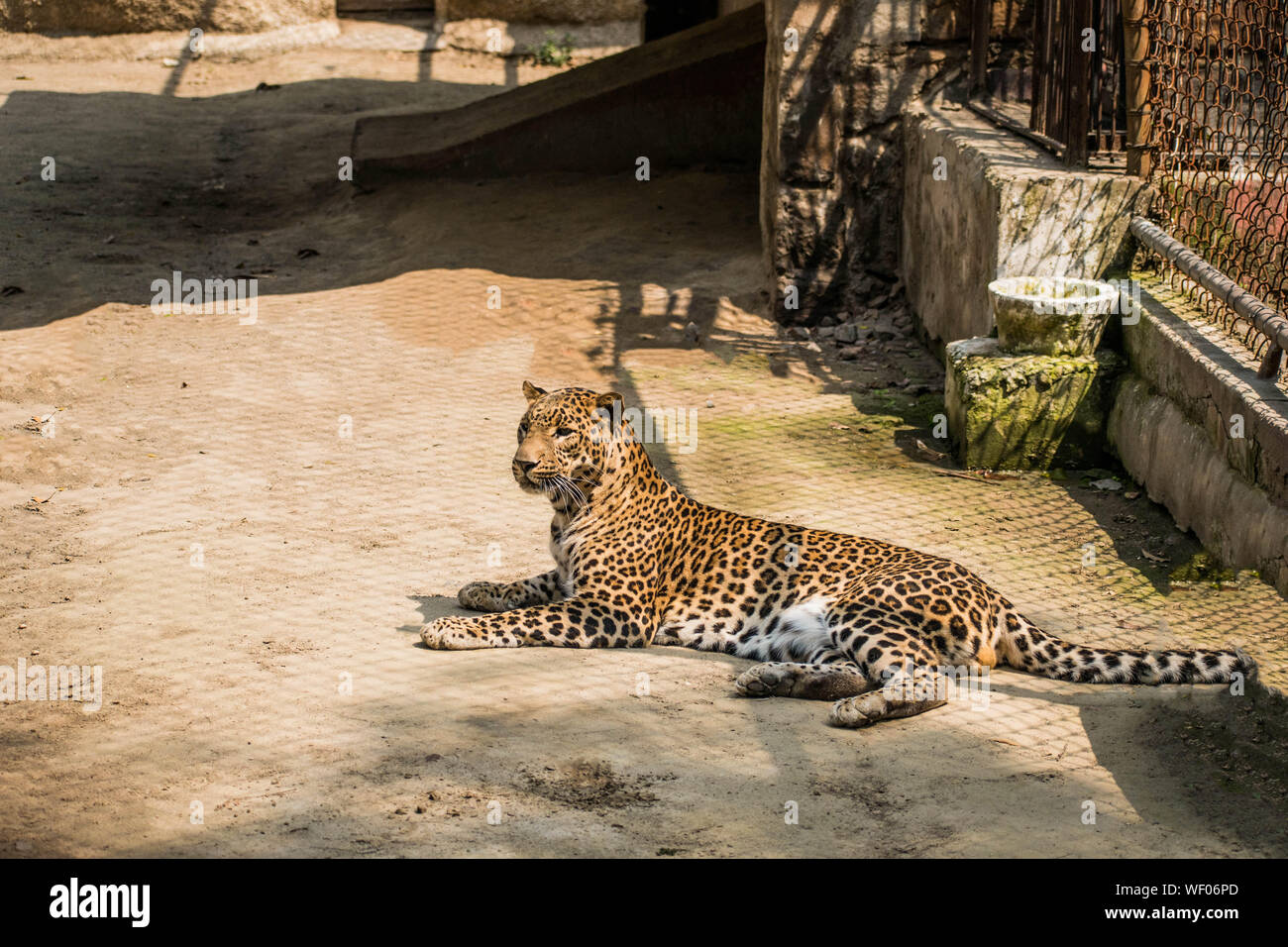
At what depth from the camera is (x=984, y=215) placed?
9.23m

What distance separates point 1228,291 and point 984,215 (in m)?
2.46

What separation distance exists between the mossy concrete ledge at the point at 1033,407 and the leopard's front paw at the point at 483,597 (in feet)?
11.3

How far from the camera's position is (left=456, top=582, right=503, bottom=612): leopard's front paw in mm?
6375

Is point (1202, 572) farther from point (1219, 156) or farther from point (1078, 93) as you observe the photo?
point (1078, 93)

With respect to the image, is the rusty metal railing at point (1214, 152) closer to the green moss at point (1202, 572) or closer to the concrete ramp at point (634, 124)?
the green moss at point (1202, 572)

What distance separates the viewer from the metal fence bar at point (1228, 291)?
648 cm

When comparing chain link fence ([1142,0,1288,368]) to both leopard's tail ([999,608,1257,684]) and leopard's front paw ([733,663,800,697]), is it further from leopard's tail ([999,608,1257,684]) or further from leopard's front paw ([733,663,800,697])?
leopard's front paw ([733,663,800,697])

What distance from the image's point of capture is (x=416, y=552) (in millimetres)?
7312

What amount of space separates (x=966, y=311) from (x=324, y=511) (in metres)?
4.59

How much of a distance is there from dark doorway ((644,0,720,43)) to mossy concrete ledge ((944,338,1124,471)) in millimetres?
13255

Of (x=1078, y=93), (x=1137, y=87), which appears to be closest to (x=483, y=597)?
(x=1137, y=87)

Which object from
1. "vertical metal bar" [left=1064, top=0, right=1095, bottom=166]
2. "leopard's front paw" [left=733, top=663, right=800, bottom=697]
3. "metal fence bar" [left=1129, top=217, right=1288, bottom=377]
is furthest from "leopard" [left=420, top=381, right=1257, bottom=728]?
"vertical metal bar" [left=1064, top=0, right=1095, bottom=166]

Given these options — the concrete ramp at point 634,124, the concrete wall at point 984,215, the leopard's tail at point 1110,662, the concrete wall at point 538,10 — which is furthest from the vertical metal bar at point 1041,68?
the concrete wall at point 538,10

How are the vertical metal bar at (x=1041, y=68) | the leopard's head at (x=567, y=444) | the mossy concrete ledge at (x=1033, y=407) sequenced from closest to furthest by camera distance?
the leopard's head at (x=567, y=444), the mossy concrete ledge at (x=1033, y=407), the vertical metal bar at (x=1041, y=68)
